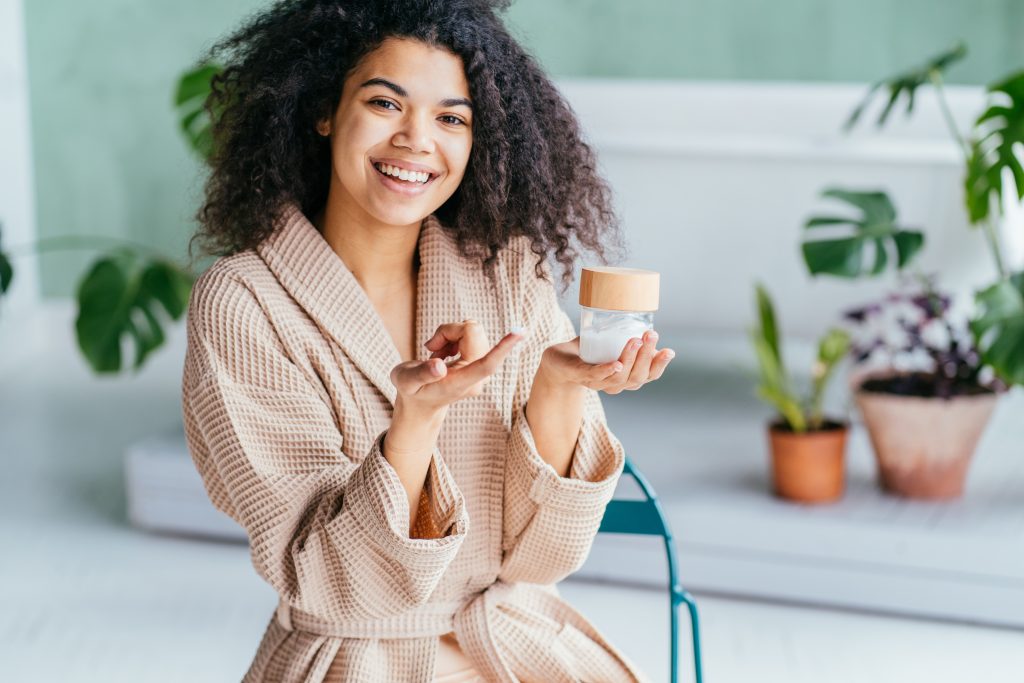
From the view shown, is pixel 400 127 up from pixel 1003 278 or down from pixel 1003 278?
up

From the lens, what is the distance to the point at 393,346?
1.20 metres

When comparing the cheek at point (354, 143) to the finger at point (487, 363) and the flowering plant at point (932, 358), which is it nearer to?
the finger at point (487, 363)

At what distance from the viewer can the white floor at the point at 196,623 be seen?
2.04m

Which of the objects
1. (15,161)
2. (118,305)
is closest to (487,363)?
(118,305)

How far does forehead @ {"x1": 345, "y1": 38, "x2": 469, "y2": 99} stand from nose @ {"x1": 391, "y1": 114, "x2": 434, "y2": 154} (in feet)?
0.08

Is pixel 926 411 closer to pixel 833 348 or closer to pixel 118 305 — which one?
pixel 833 348

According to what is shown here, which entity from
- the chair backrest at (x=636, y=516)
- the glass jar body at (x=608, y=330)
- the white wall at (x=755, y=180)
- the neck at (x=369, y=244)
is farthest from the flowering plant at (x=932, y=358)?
the glass jar body at (x=608, y=330)

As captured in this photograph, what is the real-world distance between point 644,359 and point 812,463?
1.45 metres

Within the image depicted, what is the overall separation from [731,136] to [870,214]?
0.68 m

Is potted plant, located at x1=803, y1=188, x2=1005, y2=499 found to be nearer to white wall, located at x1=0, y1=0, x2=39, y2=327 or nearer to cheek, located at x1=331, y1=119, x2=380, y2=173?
cheek, located at x1=331, y1=119, x2=380, y2=173

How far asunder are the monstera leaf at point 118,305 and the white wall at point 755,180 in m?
1.01

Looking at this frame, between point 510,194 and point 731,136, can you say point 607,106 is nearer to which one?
point 731,136

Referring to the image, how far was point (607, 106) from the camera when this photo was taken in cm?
300

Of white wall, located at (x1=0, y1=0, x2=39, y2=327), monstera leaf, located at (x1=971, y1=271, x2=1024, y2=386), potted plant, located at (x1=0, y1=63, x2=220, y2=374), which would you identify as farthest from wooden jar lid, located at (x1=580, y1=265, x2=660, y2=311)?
white wall, located at (x1=0, y1=0, x2=39, y2=327)
